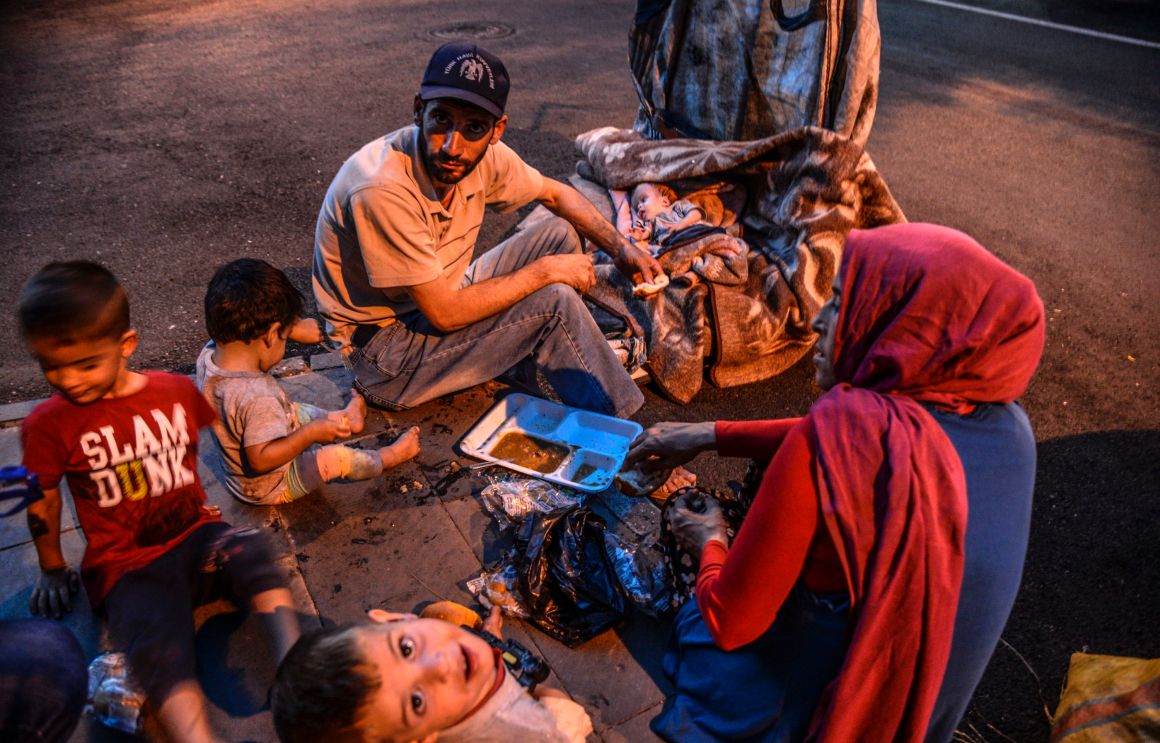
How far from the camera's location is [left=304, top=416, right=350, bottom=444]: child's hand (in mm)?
3230

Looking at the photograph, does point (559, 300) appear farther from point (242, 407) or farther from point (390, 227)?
point (242, 407)

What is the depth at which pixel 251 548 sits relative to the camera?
9.55ft

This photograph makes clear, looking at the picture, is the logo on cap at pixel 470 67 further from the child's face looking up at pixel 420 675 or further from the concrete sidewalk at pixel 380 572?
the child's face looking up at pixel 420 675

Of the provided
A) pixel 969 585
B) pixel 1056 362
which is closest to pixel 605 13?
pixel 1056 362

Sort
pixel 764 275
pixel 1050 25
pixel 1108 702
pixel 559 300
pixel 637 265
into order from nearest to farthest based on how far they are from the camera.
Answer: pixel 1108 702
pixel 559 300
pixel 637 265
pixel 764 275
pixel 1050 25

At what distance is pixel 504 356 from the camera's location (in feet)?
13.2

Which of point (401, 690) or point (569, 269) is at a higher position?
point (569, 269)

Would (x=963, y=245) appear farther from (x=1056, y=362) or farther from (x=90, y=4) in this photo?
(x=90, y=4)

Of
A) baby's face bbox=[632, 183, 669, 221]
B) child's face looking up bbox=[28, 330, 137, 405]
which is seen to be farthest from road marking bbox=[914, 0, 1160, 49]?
child's face looking up bbox=[28, 330, 137, 405]

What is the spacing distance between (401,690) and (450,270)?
2.27m

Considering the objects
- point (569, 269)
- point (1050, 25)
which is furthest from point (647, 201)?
point (1050, 25)

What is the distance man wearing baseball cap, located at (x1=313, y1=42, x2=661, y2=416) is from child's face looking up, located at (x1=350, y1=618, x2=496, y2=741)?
1.73 metres

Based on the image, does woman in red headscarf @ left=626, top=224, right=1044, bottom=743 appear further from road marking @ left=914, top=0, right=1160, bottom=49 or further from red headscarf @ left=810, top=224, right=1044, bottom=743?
road marking @ left=914, top=0, right=1160, bottom=49

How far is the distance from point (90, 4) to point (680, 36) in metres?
8.32
